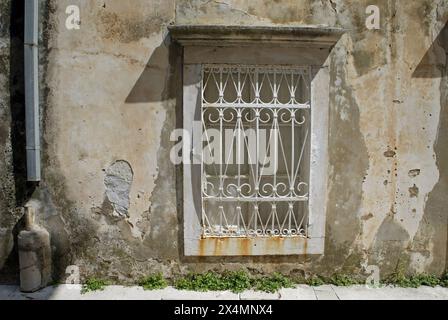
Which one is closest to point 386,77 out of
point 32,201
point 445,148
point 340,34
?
point 340,34

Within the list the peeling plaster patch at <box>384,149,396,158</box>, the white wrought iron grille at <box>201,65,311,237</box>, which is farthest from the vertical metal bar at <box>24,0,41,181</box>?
the peeling plaster patch at <box>384,149,396,158</box>

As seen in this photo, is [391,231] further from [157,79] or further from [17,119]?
[17,119]

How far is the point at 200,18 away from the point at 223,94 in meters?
0.77

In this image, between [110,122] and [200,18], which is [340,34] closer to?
[200,18]

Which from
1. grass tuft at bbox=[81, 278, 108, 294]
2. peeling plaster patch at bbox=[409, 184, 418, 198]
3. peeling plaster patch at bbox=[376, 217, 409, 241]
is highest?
peeling plaster patch at bbox=[409, 184, 418, 198]

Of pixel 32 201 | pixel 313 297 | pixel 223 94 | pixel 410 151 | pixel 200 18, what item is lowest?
pixel 313 297

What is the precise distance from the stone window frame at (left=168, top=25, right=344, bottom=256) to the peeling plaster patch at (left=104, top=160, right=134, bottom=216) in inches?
23.1

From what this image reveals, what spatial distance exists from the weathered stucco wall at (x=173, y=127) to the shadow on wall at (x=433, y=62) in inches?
0.6

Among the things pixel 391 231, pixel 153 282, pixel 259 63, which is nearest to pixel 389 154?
pixel 391 231

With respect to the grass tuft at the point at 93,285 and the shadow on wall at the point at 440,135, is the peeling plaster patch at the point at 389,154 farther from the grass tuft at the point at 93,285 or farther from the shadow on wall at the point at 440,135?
the grass tuft at the point at 93,285

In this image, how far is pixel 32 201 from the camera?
171 inches

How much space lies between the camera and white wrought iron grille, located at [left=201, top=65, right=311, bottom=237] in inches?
168

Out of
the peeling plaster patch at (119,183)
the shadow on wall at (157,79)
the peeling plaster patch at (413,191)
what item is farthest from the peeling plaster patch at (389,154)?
the peeling plaster patch at (119,183)

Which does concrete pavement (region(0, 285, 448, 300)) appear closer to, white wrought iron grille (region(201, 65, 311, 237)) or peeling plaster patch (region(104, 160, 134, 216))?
white wrought iron grille (region(201, 65, 311, 237))
